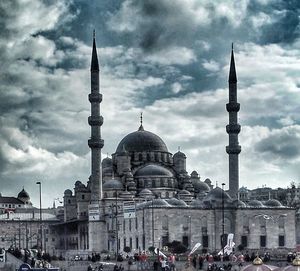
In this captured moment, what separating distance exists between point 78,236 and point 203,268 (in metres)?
42.6

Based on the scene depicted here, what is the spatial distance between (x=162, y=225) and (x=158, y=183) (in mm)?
13092

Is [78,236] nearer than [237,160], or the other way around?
[237,160]

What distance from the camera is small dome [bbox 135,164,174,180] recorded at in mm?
81438

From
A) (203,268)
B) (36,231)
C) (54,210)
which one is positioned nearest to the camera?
(203,268)

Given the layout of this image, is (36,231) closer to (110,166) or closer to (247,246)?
(110,166)

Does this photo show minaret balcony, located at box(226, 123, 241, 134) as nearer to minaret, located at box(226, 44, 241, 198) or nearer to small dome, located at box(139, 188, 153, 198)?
minaret, located at box(226, 44, 241, 198)

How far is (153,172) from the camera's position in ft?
268

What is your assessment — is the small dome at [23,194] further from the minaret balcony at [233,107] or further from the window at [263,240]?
the window at [263,240]

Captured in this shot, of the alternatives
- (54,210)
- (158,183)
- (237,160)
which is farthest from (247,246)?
(54,210)

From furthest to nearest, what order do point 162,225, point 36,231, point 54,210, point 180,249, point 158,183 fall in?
point 54,210
point 36,231
point 158,183
point 162,225
point 180,249

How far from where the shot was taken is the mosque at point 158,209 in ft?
225

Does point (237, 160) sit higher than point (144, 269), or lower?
higher

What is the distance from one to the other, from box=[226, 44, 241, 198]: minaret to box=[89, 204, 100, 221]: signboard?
12.0m

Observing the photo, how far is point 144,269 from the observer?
41.9 meters
